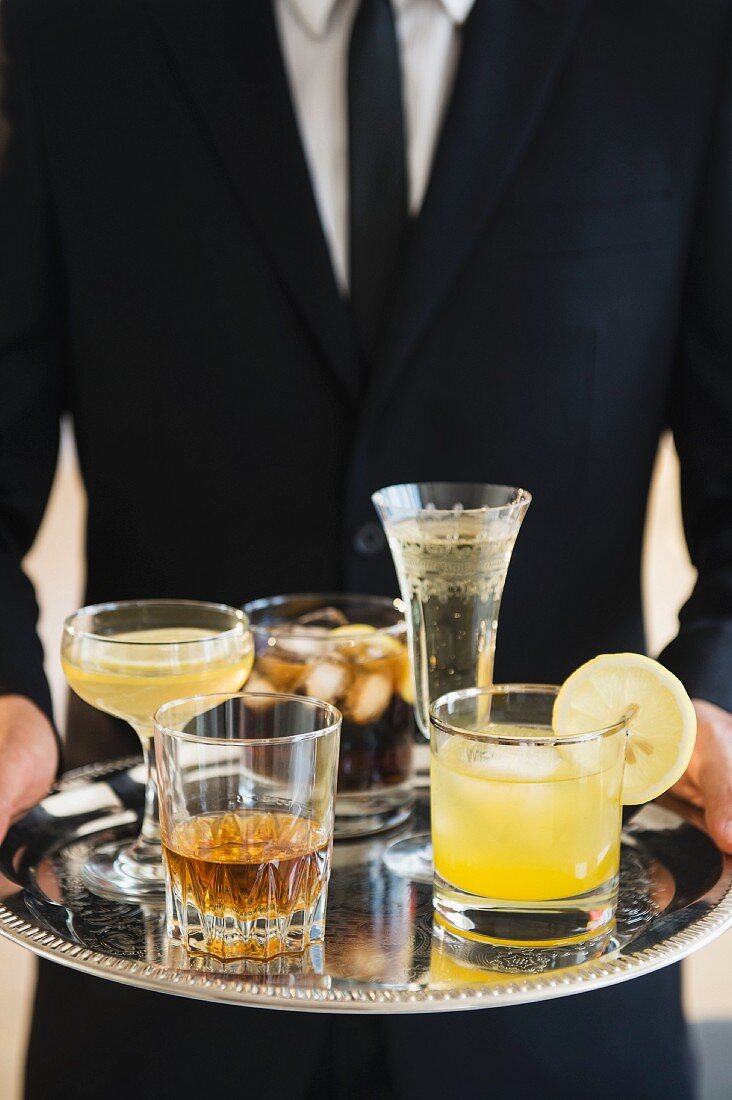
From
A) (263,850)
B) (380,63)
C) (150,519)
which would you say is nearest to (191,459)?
(150,519)

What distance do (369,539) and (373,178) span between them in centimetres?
50

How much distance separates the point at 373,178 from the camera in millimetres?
1795

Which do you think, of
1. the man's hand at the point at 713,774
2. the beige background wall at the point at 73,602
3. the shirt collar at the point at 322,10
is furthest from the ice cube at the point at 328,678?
the shirt collar at the point at 322,10

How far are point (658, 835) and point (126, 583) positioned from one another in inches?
37.5

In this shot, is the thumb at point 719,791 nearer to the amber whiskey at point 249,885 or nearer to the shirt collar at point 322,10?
the amber whiskey at point 249,885

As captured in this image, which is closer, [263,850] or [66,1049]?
[263,850]

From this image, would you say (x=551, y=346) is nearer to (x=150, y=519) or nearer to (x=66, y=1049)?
(x=150, y=519)

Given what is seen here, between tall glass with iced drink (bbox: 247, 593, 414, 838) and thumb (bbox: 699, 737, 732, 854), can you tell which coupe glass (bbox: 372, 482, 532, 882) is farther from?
thumb (bbox: 699, 737, 732, 854)

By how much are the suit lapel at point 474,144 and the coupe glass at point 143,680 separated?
1.85ft

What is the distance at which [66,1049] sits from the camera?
160 centimetres

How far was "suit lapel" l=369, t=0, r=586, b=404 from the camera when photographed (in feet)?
5.65

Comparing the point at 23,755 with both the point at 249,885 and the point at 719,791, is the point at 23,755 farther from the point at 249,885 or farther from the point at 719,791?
the point at 719,791

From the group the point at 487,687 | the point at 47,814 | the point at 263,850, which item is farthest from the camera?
the point at 47,814

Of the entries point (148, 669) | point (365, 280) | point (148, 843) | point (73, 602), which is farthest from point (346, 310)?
point (73, 602)
